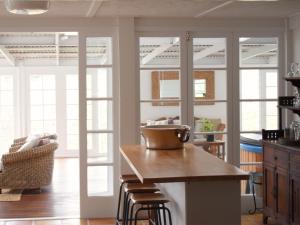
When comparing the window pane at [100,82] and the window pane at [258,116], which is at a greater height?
the window pane at [100,82]

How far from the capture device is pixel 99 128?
20.2 ft

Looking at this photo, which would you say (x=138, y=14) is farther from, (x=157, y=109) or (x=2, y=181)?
(x=2, y=181)

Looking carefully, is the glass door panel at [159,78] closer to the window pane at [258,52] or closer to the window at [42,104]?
the window pane at [258,52]

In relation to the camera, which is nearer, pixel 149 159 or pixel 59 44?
pixel 149 159

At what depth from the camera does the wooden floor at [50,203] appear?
256 inches

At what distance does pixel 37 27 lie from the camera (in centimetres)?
596

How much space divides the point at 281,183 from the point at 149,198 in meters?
1.98

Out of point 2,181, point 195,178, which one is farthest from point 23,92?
point 195,178

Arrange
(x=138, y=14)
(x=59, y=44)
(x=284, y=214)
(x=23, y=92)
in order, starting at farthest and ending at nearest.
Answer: (x=23, y=92) < (x=59, y=44) < (x=138, y=14) < (x=284, y=214)

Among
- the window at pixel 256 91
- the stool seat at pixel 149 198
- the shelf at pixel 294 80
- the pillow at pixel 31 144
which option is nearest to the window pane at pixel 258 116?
the window at pixel 256 91

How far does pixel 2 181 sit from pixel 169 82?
3.22 metres

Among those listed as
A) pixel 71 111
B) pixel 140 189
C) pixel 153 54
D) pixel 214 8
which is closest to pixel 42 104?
pixel 71 111

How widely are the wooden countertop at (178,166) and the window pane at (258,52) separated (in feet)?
7.69

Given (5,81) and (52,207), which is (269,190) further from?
(5,81)
